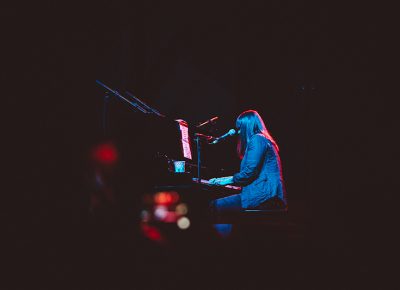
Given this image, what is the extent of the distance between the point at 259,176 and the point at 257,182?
2.7 inches

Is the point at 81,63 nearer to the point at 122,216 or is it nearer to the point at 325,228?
the point at 122,216

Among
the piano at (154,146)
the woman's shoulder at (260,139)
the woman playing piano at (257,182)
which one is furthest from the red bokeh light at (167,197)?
the woman's shoulder at (260,139)

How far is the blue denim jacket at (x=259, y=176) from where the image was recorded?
118 inches

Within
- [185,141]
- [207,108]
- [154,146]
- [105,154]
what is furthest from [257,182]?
[207,108]

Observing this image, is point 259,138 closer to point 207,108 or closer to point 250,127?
point 250,127

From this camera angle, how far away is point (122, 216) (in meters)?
1.61

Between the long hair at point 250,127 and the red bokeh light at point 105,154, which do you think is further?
the long hair at point 250,127

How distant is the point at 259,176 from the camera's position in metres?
3.08

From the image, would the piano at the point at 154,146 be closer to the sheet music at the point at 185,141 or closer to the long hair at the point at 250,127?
the sheet music at the point at 185,141

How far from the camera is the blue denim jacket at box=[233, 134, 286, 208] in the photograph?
9.81ft

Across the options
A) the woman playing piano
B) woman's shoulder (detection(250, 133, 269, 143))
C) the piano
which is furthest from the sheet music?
woman's shoulder (detection(250, 133, 269, 143))

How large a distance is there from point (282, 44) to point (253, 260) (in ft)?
13.4

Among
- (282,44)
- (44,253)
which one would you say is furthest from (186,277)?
(282,44)

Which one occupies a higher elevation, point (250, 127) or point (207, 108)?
point (207, 108)
